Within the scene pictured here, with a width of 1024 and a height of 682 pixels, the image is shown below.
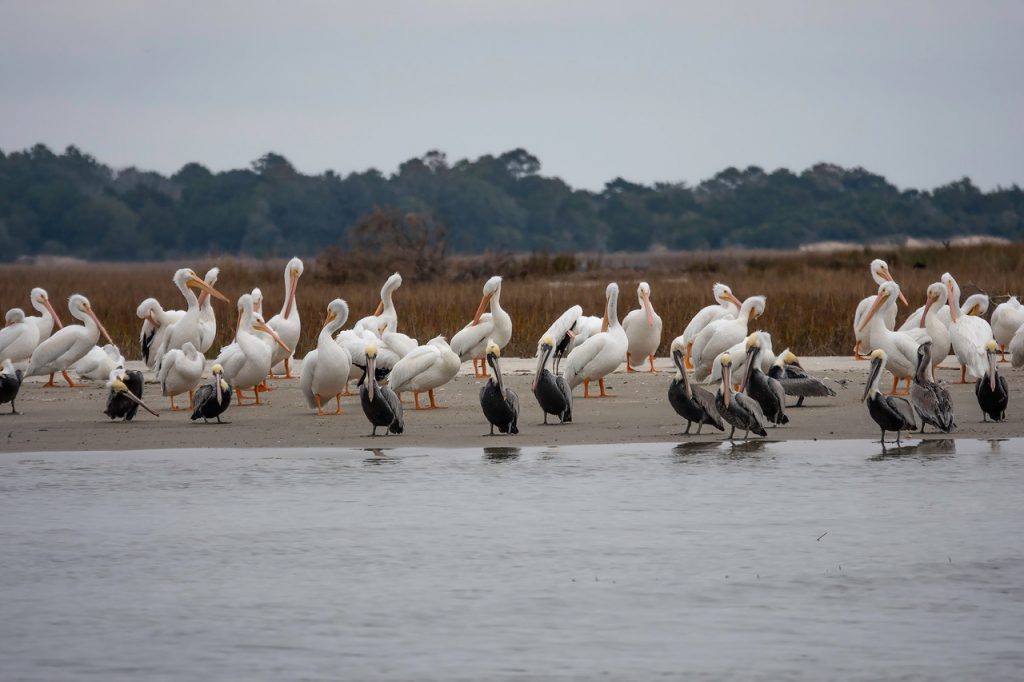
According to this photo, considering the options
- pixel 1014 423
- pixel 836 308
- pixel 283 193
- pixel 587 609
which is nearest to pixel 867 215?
pixel 283 193

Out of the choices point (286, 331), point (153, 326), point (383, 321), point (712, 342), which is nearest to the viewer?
point (712, 342)

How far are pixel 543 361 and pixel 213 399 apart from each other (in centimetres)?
240

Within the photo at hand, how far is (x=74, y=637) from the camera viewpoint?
21.4 ft

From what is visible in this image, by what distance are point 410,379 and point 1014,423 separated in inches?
172

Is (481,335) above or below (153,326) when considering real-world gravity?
below

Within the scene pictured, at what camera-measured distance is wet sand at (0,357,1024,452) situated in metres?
11.1

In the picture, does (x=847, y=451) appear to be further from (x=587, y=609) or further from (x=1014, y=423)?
(x=587, y=609)

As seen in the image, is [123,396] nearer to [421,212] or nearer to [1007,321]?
[1007,321]

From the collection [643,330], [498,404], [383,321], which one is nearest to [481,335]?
[383,321]

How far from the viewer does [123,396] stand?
39.5ft

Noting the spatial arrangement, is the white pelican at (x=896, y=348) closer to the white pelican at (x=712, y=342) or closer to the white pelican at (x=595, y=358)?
the white pelican at (x=712, y=342)

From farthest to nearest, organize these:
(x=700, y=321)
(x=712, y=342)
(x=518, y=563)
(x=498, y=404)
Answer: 1. (x=700, y=321)
2. (x=712, y=342)
3. (x=498, y=404)
4. (x=518, y=563)

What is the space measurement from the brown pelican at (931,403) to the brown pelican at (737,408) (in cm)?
103

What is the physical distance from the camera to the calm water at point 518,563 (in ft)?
20.4
